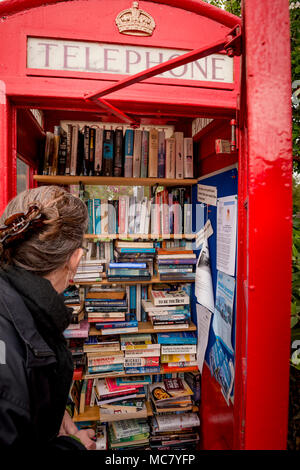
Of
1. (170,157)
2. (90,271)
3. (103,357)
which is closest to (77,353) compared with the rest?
(103,357)

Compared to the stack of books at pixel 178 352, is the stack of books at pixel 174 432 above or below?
below

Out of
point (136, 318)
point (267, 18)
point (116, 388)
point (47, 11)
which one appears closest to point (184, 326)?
point (136, 318)

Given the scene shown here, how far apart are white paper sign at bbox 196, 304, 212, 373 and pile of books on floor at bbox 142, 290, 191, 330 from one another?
99 mm

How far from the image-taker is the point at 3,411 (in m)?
0.63

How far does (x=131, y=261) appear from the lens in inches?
82.5

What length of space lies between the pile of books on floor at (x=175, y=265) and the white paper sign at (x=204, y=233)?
13cm

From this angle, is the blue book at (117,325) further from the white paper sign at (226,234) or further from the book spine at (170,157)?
the book spine at (170,157)

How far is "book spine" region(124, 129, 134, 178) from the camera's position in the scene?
2018 millimetres

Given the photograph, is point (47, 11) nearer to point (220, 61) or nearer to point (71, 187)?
point (220, 61)

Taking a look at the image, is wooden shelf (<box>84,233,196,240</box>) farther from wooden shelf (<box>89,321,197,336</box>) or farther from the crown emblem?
the crown emblem

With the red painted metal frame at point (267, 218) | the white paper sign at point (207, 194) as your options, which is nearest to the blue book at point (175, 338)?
the white paper sign at point (207, 194)

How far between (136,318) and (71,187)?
1.26m

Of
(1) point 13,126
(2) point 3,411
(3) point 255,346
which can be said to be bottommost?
(2) point 3,411

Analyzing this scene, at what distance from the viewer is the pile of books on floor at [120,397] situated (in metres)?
2.01
